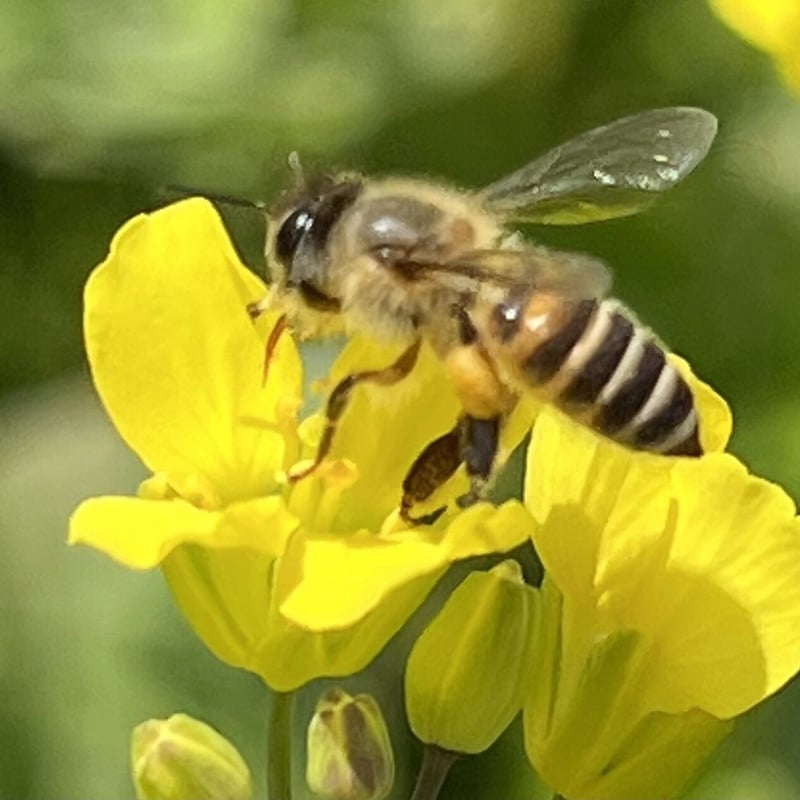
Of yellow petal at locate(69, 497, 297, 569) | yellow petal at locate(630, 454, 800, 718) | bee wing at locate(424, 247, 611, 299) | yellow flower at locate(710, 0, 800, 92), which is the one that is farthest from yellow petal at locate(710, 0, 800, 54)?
yellow petal at locate(69, 497, 297, 569)

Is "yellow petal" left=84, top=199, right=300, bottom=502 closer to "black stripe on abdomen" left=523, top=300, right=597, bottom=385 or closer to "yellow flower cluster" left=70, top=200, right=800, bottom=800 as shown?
"yellow flower cluster" left=70, top=200, right=800, bottom=800

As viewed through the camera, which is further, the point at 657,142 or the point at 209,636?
the point at 657,142

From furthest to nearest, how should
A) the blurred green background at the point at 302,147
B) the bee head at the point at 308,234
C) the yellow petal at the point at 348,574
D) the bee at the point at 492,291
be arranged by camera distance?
the blurred green background at the point at 302,147
the bee head at the point at 308,234
the bee at the point at 492,291
the yellow petal at the point at 348,574

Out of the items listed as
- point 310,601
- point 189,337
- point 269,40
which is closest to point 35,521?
point 269,40

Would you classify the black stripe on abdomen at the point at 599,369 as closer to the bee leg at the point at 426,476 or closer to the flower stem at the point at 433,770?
the bee leg at the point at 426,476

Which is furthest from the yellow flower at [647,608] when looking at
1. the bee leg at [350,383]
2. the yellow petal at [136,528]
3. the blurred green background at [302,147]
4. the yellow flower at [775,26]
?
the blurred green background at [302,147]

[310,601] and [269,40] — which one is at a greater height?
[310,601]

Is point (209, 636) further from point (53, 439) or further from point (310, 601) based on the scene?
point (53, 439)

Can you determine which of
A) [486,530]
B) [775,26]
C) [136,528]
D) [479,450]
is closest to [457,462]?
[479,450]
